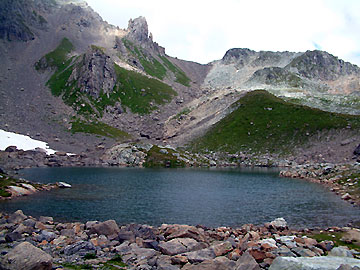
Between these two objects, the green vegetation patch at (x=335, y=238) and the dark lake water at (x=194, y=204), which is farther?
the dark lake water at (x=194, y=204)

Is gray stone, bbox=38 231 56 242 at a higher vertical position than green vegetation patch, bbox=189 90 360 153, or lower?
lower

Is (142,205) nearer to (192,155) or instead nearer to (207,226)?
(207,226)

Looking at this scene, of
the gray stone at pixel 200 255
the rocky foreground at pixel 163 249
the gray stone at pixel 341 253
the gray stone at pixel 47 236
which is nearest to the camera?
the rocky foreground at pixel 163 249

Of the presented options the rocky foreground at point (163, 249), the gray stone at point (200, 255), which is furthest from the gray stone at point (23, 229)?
the gray stone at point (200, 255)

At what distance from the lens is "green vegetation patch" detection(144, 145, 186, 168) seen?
146m

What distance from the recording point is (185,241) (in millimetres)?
30281

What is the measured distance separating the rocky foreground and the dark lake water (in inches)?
388

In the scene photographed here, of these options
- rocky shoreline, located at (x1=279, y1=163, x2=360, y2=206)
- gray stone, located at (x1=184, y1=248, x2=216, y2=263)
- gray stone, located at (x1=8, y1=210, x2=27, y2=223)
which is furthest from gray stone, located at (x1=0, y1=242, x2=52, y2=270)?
rocky shoreline, located at (x1=279, y1=163, x2=360, y2=206)

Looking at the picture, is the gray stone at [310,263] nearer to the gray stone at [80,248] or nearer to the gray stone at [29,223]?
the gray stone at [80,248]

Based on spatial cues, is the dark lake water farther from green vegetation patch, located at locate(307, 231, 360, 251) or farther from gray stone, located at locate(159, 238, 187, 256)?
gray stone, located at locate(159, 238, 187, 256)

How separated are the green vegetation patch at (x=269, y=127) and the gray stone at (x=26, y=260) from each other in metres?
147

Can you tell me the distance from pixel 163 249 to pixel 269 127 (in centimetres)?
15765

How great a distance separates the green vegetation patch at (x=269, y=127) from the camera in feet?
518

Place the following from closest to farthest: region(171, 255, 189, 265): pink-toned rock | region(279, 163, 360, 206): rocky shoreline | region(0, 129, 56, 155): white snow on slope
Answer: region(171, 255, 189, 265): pink-toned rock, region(279, 163, 360, 206): rocky shoreline, region(0, 129, 56, 155): white snow on slope
